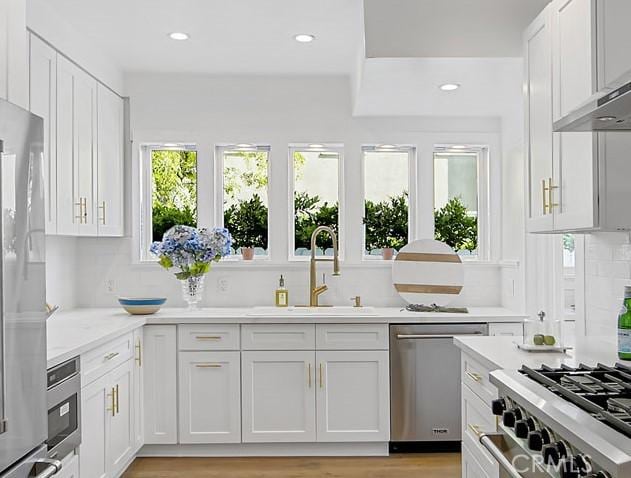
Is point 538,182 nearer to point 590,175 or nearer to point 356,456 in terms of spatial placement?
point 590,175

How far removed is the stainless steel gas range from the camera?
1.33 m

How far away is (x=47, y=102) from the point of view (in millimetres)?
3193

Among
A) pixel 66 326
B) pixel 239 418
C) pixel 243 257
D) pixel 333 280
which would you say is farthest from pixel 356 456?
pixel 66 326

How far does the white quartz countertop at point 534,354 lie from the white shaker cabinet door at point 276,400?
1.37 m

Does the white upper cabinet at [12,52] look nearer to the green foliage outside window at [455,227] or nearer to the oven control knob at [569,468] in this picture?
the oven control knob at [569,468]

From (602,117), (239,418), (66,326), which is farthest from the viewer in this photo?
(239,418)

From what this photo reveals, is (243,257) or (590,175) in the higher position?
(590,175)

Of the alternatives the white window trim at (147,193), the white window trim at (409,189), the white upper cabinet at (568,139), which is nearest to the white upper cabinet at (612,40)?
the white upper cabinet at (568,139)

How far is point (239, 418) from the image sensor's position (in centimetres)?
388

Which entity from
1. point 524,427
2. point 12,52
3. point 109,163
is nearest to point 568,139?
point 524,427

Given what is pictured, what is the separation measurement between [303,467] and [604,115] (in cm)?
281

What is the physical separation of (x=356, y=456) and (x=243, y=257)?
5.21ft

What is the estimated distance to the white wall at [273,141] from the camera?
178 inches

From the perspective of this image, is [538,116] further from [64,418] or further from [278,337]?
[64,418]
